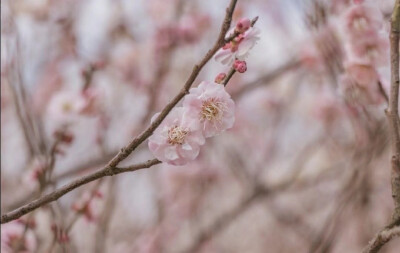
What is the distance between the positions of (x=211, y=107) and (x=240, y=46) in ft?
0.43

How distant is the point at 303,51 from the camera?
2852 millimetres

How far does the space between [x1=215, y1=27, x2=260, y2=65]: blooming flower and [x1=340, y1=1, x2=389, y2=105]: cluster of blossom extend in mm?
432

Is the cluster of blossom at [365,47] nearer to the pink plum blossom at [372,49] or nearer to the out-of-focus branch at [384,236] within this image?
the pink plum blossom at [372,49]

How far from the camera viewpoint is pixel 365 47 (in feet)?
4.44

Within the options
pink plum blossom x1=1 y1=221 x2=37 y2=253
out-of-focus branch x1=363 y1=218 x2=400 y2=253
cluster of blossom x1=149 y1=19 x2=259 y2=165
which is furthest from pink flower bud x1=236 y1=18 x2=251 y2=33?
pink plum blossom x1=1 y1=221 x2=37 y2=253

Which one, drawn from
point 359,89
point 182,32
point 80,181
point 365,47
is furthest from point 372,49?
point 182,32

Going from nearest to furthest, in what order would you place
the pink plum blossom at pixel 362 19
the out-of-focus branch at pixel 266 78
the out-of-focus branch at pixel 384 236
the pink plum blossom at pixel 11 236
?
the out-of-focus branch at pixel 384 236 < the pink plum blossom at pixel 362 19 < the pink plum blossom at pixel 11 236 < the out-of-focus branch at pixel 266 78

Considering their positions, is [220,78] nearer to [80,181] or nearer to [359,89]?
[80,181]

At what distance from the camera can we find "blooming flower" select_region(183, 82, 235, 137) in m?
1.00

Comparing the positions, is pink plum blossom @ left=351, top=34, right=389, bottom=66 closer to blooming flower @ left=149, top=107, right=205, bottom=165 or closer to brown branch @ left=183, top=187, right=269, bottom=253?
blooming flower @ left=149, top=107, right=205, bottom=165

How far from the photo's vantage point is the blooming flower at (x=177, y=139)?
1.01 meters

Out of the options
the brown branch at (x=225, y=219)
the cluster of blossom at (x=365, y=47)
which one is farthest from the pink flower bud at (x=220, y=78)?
the brown branch at (x=225, y=219)

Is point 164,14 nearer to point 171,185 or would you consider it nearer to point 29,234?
point 171,185

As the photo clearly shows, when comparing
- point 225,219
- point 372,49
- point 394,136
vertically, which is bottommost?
point 225,219
